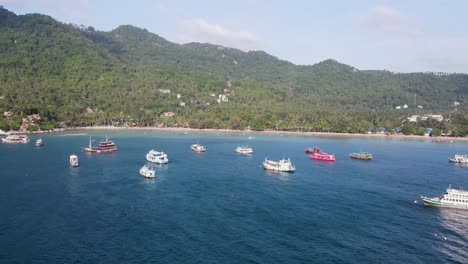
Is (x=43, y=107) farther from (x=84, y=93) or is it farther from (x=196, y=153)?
(x=196, y=153)

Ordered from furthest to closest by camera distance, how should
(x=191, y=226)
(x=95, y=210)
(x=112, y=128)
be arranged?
(x=112, y=128) → (x=95, y=210) → (x=191, y=226)

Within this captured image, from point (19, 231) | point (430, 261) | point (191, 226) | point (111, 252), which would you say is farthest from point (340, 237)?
point (19, 231)

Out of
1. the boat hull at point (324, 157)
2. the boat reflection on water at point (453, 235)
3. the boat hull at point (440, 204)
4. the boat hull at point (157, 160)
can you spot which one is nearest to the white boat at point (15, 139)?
the boat hull at point (157, 160)

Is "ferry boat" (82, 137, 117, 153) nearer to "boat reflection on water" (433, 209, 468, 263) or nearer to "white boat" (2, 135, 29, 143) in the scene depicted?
"white boat" (2, 135, 29, 143)

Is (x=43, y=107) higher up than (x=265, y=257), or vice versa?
(x=43, y=107)

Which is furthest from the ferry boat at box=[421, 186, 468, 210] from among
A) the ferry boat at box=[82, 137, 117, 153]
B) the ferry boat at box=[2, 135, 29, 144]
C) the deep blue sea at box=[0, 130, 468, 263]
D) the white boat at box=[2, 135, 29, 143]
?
the white boat at box=[2, 135, 29, 143]

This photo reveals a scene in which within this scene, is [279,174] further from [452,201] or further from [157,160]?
[452,201]
